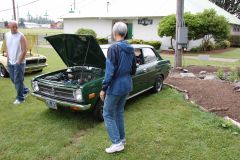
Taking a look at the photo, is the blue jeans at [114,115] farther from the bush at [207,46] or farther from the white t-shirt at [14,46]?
the bush at [207,46]

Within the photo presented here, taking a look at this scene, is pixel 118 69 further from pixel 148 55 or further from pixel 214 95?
pixel 214 95

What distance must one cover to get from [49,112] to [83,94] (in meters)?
1.54

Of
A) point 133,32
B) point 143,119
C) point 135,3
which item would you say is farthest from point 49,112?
point 135,3

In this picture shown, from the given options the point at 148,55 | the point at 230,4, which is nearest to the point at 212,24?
the point at 148,55

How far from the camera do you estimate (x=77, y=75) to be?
21.4 ft

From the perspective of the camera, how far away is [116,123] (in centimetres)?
456

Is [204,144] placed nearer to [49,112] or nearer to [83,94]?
[83,94]

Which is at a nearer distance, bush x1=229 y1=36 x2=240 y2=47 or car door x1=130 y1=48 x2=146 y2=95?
car door x1=130 y1=48 x2=146 y2=95

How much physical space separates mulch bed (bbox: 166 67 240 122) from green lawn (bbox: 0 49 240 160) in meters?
0.41

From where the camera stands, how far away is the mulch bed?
6531 millimetres

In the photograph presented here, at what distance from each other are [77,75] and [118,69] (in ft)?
8.27

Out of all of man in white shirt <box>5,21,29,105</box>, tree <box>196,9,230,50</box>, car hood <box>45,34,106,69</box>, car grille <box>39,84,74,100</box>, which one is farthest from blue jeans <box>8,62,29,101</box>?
tree <box>196,9,230,50</box>

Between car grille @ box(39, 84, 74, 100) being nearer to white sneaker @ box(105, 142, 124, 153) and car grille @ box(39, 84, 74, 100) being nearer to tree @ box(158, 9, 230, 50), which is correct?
white sneaker @ box(105, 142, 124, 153)

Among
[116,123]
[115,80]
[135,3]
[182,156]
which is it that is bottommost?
[182,156]
